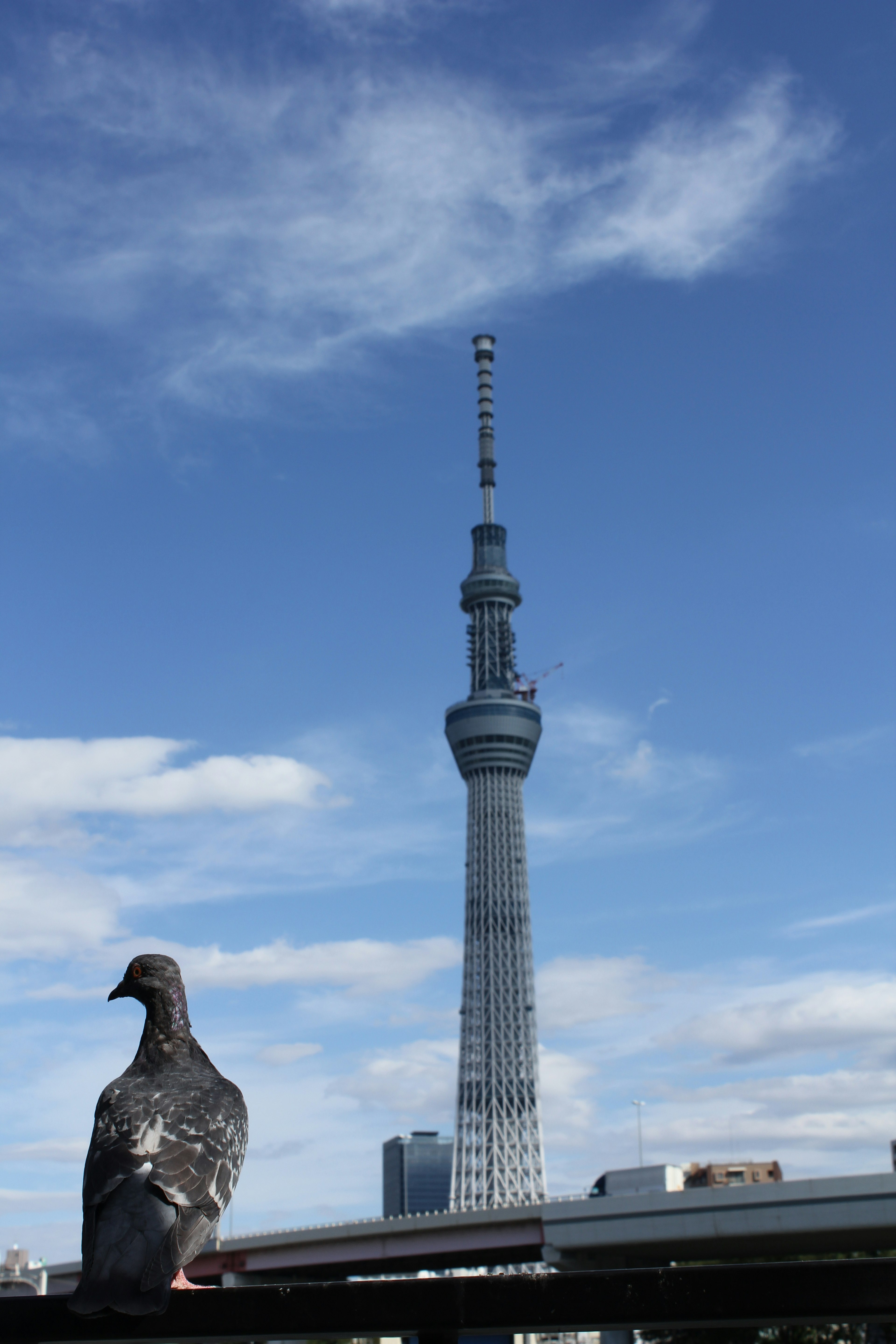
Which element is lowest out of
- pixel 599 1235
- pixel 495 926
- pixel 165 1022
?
pixel 599 1235

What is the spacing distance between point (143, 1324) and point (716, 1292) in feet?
6.88

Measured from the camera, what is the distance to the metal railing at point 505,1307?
3.98 metres

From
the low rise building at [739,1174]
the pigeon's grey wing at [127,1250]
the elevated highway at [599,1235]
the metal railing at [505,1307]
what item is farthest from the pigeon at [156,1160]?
the low rise building at [739,1174]

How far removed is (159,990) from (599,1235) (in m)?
72.5

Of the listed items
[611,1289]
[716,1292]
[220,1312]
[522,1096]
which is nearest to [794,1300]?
[716,1292]

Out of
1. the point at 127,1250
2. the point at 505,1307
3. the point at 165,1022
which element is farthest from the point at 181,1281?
the point at 505,1307

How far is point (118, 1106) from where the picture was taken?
21.3ft

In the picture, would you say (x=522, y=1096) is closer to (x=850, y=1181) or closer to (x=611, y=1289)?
(x=850, y=1181)

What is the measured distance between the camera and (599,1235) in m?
72.1

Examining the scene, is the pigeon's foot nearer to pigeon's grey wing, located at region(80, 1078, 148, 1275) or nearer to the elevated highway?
pigeon's grey wing, located at region(80, 1078, 148, 1275)

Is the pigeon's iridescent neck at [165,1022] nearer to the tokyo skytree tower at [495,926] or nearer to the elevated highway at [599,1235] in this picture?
the elevated highway at [599,1235]

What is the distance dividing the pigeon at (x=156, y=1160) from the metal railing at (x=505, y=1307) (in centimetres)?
18

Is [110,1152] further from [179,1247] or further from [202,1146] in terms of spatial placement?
[179,1247]

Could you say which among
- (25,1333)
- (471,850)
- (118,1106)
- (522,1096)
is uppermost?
(471,850)
